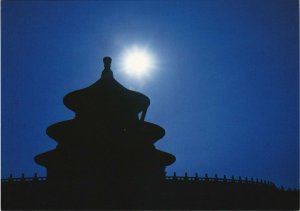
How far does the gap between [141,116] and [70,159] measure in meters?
5.00

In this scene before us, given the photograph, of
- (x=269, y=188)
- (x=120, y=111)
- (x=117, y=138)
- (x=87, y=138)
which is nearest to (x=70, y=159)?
(x=87, y=138)

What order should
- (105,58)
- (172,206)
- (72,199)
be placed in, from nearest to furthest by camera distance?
(72,199), (172,206), (105,58)

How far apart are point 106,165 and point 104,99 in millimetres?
4002

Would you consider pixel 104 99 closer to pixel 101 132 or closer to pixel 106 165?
pixel 101 132

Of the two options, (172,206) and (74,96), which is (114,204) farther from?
(74,96)

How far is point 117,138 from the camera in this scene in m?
18.0

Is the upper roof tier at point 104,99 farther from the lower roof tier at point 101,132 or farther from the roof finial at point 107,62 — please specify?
the roof finial at point 107,62

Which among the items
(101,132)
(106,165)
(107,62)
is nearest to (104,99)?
(101,132)

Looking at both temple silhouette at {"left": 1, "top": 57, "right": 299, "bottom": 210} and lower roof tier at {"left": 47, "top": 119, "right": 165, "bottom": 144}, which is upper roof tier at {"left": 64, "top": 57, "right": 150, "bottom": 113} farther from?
lower roof tier at {"left": 47, "top": 119, "right": 165, "bottom": 144}

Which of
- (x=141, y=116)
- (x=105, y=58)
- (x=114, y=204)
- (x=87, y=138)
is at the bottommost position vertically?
(x=114, y=204)

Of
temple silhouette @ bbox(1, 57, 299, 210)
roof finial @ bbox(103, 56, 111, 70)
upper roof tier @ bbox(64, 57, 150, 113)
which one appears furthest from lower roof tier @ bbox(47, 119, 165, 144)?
roof finial @ bbox(103, 56, 111, 70)

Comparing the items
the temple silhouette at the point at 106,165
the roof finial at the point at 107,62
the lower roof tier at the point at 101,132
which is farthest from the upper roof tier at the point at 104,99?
the roof finial at the point at 107,62

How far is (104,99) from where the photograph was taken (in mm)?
18766

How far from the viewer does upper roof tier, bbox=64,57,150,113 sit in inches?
729
